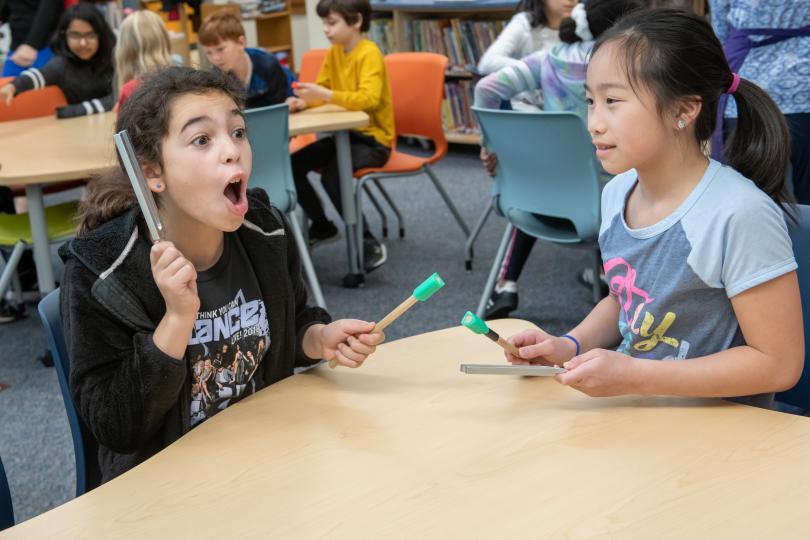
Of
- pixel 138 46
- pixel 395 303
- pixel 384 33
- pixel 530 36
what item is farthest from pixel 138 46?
pixel 384 33

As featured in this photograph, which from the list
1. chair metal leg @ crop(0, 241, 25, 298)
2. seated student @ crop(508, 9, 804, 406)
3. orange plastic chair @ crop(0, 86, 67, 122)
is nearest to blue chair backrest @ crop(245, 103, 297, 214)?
chair metal leg @ crop(0, 241, 25, 298)

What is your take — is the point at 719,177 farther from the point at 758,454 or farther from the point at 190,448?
the point at 190,448

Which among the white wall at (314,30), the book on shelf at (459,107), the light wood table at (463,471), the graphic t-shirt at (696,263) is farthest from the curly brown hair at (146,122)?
the white wall at (314,30)

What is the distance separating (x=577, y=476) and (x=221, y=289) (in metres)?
0.60

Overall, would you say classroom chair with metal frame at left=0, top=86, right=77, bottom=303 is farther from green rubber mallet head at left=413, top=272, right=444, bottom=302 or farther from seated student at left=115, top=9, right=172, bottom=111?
green rubber mallet head at left=413, top=272, right=444, bottom=302

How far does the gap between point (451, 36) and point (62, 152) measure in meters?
3.03

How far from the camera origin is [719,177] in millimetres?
1218

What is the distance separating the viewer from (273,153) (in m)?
2.85

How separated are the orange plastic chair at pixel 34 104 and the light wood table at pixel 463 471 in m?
2.72

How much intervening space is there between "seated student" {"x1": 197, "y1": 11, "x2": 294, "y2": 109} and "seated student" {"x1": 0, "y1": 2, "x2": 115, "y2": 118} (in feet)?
1.44

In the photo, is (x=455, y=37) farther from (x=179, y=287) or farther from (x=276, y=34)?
(x=179, y=287)

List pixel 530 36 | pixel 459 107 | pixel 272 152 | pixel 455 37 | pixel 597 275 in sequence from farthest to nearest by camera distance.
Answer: pixel 459 107, pixel 455 37, pixel 530 36, pixel 597 275, pixel 272 152

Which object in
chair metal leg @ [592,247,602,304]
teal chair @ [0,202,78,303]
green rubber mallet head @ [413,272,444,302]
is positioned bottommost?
chair metal leg @ [592,247,602,304]

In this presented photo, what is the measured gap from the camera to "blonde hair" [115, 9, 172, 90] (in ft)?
10.6
